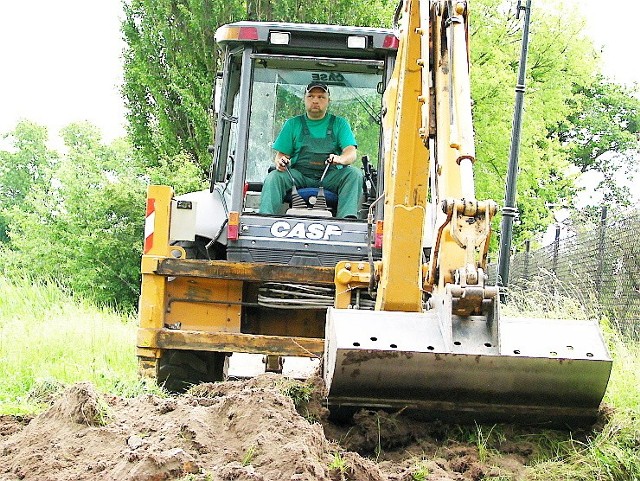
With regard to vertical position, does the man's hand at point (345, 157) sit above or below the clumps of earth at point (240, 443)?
above

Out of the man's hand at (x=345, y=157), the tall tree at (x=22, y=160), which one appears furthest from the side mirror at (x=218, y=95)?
the tall tree at (x=22, y=160)

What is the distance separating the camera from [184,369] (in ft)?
25.0

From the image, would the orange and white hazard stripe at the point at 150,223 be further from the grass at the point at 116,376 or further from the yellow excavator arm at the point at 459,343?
the yellow excavator arm at the point at 459,343

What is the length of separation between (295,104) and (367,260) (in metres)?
1.55

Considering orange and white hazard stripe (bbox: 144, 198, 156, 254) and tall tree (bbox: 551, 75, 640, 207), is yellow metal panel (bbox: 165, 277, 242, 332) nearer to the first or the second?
orange and white hazard stripe (bbox: 144, 198, 156, 254)

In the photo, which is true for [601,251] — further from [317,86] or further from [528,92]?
[528,92]

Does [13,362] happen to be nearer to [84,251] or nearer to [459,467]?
[459,467]

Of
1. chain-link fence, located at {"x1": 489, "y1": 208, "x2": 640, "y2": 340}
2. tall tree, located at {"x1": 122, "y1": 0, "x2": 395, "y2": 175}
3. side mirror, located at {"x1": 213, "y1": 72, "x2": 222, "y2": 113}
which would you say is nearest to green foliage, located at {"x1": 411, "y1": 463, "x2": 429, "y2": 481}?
side mirror, located at {"x1": 213, "y1": 72, "x2": 222, "y2": 113}

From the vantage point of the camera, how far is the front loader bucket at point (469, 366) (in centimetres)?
481

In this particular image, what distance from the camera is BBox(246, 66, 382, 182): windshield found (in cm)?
816

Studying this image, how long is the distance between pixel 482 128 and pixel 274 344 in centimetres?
1643

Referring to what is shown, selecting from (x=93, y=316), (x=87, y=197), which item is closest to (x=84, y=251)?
(x=87, y=197)

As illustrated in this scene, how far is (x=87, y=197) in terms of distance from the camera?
66.8ft

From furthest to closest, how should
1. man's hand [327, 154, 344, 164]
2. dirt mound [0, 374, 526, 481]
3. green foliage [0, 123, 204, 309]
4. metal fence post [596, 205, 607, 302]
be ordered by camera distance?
green foliage [0, 123, 204, 309] < metal fence post [596, 205, 607, 302] < man's hand [327, 154, 344, 164] < dirt mound [0, 374, 526, 481]
